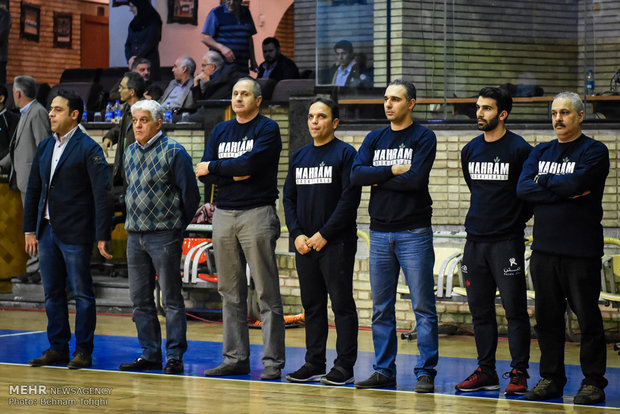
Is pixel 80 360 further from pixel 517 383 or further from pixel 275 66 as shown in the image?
pixel 275 66

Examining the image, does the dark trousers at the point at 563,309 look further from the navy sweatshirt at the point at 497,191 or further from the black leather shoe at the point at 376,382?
the black leather shoe at the point at 376,382

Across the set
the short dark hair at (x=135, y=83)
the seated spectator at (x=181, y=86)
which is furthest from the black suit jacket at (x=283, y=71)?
the short dark hair at (x=135, y=83)

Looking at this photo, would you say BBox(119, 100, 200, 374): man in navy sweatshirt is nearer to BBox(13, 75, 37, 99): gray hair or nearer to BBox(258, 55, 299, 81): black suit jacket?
BBox(13, 75, 37, 99): gray hair

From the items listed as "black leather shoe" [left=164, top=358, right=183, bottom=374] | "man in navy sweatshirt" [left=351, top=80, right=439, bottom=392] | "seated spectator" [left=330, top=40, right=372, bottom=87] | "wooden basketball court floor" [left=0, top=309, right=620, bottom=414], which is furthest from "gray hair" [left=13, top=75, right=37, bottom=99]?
"man in navy sweatshirt" [left=351, top=80, right=439, bottom=392]

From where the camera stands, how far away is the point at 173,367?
23.5 ft

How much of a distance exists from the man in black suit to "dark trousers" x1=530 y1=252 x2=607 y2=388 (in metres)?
2.76

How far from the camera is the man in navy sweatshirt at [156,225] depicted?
7.17 meters

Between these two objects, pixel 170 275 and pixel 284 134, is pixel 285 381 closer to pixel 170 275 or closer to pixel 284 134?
pixel 170 275

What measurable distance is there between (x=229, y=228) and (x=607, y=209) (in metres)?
3.95

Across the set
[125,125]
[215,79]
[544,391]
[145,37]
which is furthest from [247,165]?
[145,37]

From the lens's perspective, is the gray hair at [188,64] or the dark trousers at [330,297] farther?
the gray hair at [188,64]

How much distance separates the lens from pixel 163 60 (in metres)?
19.0

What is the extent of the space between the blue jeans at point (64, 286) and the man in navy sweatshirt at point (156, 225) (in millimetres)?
292

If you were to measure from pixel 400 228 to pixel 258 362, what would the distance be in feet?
5.28
